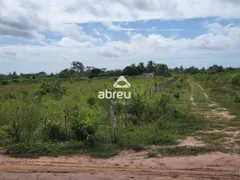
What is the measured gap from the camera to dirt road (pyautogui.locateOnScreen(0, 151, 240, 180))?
5.61 metres

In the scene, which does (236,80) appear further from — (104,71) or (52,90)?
(104,71)

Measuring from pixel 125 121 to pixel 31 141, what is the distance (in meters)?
3.66

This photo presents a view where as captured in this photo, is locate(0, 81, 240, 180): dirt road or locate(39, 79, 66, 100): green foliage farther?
locate(39, 79, 66, 100): green foliage

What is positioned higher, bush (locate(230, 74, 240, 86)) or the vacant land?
bush (locate(230, 74, 240, 86))

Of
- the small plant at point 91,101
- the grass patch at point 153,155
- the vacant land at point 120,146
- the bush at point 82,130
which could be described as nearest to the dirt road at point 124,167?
the vacant land at point 120,146

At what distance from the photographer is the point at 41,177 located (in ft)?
18.3

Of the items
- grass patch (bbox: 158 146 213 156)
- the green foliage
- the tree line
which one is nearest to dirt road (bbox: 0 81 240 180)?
grass patch (bbox: 158 146 213 156)

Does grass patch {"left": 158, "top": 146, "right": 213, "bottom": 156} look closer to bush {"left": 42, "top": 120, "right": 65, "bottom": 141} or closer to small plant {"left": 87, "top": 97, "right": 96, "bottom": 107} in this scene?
bush {"left": 42, "top": 120, "right": 65, "bottom": 141}

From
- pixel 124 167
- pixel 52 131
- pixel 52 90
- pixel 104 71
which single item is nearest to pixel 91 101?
pixel 52 131

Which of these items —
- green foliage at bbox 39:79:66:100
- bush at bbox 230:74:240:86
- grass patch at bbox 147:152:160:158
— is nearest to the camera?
grass patch at bbox 147:152:160:158

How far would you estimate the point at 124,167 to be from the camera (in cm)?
616

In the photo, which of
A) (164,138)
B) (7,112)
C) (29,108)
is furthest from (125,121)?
(7,112)

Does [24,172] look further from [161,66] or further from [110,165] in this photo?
[161,66]

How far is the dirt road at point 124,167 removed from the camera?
18.4 feet
